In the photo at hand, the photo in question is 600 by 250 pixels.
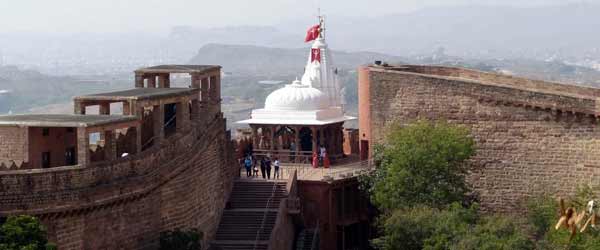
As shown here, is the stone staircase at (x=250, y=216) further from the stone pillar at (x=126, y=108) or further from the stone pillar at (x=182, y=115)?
the stone pillar at (x=126, y=108)

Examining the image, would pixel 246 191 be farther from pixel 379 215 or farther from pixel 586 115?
pixel 586 115

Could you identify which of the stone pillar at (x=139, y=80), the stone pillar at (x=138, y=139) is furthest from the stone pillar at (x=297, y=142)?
the stone pillar at (x=138, y=139)

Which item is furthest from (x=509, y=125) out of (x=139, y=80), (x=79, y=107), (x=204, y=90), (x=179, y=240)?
(x=79, y=107)

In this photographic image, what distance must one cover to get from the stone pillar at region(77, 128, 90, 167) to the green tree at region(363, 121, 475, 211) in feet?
37.4

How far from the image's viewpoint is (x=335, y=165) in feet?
166

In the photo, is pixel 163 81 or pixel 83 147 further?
pixel 163 81

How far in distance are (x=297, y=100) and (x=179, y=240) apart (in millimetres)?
12910

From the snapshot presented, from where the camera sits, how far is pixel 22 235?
33.2 m

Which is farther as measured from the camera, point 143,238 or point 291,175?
point 291,175

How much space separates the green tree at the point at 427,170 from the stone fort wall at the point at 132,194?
5201mm

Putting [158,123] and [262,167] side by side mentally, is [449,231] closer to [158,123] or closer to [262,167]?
[158,123]

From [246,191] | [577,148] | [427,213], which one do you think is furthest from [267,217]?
[577,148]

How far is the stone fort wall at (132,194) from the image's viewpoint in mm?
35125

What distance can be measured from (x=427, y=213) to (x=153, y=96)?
863 centimetres
